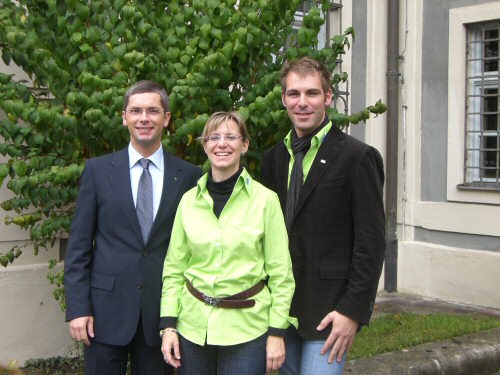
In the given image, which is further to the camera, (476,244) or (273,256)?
(476,244)

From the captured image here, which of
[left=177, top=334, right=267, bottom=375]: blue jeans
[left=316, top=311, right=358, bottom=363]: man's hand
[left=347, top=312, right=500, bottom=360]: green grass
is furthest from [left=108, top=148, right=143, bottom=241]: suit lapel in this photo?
[left=347, top=312, right=500, bottom=360]: green grass

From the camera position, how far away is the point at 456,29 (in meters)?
8.45

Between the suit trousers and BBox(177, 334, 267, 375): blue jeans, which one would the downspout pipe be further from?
BBox(177, 334, 267, 375): blue jeans

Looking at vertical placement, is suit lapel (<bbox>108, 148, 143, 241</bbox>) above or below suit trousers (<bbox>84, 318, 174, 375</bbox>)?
above

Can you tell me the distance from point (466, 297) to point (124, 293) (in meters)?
5.86

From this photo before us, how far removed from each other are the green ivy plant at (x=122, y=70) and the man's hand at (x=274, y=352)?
1514 millimetres

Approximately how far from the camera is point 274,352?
2.96 m

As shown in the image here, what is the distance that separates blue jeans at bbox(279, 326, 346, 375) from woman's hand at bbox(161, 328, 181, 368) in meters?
0.48

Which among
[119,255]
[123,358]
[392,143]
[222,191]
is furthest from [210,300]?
[392,143]

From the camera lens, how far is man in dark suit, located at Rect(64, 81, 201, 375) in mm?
3275

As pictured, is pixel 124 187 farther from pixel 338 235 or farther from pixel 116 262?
pixel 338 235

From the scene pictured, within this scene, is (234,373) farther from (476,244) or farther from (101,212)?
(476,244)

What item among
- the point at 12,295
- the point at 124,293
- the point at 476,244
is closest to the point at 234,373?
the point at 124,293

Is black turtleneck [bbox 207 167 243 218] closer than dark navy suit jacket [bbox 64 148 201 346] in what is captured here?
Yes
